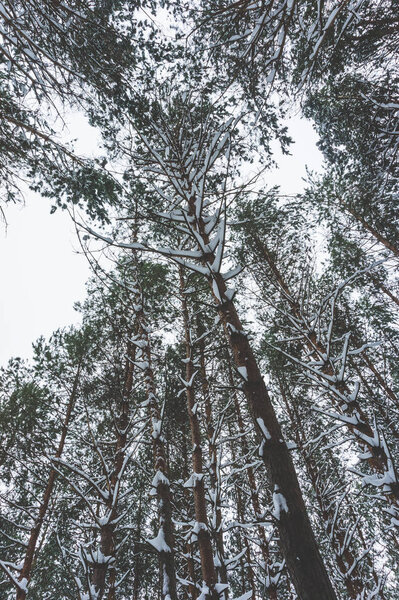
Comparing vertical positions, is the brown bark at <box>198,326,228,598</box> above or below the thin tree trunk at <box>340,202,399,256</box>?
below

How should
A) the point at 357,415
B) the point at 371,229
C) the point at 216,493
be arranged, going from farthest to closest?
1. the point at 371,229
2. the point at 216,493
3. the point at 357,415

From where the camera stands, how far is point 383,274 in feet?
31.0

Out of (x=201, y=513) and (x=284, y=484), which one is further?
(x=201, y=513)

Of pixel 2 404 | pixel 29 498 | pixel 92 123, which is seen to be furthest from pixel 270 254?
pixel 29 498

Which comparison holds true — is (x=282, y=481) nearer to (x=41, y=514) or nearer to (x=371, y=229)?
(x=41, y=514)

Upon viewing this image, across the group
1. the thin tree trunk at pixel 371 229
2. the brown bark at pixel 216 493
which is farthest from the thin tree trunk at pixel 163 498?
the thin tree trunk at pixel 371 229

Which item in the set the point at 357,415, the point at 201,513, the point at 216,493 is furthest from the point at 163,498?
the point at 357,415

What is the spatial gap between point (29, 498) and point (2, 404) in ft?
11.1

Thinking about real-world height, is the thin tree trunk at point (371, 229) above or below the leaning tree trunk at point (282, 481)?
above

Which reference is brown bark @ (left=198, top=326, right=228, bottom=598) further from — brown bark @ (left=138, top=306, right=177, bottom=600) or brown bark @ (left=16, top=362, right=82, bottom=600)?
brown bark @ (left=16, top=362, right=82, bottom=600)

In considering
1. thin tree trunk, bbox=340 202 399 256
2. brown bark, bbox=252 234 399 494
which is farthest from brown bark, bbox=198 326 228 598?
thin tree trunk, bbox=340 202 399 256

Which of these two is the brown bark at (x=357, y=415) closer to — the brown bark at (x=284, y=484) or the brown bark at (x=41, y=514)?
the brown bark at (x=284, y=484)

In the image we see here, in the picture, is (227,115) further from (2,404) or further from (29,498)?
(29,498)

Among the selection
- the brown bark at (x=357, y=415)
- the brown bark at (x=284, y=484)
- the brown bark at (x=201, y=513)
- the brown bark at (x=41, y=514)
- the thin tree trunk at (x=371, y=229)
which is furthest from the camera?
the thin tree trunk at (x=371, y=229)
